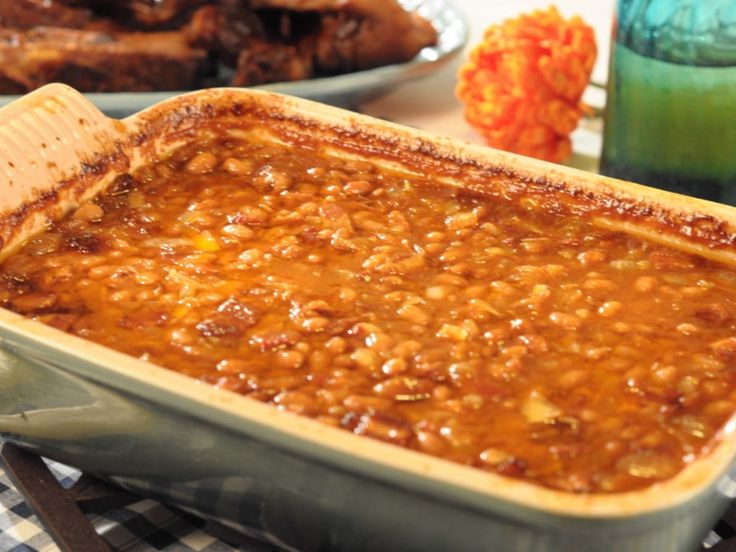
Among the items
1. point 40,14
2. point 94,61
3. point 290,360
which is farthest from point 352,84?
point 290,360

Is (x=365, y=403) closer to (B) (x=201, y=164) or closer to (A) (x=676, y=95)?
(B) (x=201, y=164)

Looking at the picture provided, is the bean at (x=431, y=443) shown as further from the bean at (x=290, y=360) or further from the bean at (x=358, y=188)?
the bean at (x=358, y=188)

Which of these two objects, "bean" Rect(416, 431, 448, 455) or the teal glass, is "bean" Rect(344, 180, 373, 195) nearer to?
the teal glass

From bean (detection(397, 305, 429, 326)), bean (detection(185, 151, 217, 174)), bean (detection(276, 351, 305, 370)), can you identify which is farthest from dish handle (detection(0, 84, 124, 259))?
bean (detection(397, 305, 429, 326))

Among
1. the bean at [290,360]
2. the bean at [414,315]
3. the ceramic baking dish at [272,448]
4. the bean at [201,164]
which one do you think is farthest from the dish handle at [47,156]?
the bean at [414,315]

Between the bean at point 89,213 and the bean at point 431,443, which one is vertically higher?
the bean at point 89,213

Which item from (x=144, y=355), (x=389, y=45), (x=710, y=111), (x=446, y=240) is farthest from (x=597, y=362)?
(x=389, y=45)
